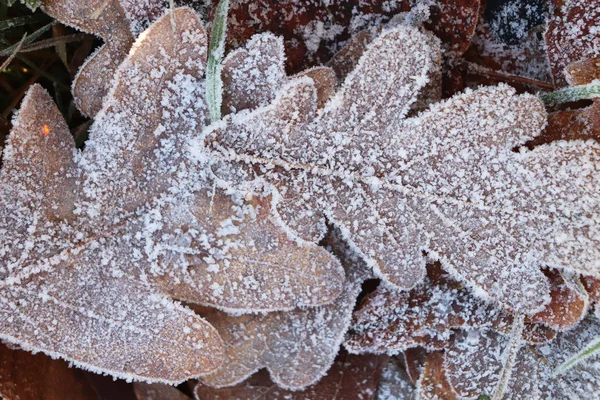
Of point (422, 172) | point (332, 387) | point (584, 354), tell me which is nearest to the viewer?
point (422, 172)

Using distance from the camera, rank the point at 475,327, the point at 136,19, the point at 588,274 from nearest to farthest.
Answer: the point at 588,274 → the point at 136,19 → the point at 475,327

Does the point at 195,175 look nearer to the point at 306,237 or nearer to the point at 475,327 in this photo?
the point at 306,237

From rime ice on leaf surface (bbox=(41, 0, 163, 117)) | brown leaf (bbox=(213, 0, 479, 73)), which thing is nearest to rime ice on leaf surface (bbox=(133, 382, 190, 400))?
rime ice on leaf surface (bbox=(41, 0, 163, 117))

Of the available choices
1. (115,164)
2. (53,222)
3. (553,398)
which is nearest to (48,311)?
(53,222)

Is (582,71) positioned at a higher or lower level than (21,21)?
lower

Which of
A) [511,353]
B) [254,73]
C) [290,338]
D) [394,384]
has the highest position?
[254,73]

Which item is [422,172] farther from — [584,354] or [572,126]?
[584,354]

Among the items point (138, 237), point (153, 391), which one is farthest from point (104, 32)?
point (153, 391)

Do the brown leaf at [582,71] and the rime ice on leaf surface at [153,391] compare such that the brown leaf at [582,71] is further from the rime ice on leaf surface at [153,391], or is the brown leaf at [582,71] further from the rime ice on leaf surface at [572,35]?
the rime ice on leaf surface at [153,391]
